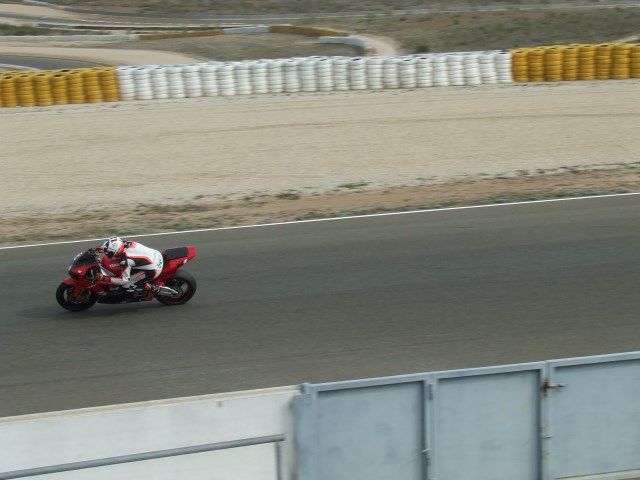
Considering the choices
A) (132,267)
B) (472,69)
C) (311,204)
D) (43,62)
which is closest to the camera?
(132,267)

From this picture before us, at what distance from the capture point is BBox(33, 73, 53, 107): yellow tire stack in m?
25.5

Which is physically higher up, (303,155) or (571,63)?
(571,63)

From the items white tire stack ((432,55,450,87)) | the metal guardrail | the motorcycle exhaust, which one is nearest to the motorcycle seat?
the motorcycle exhaust

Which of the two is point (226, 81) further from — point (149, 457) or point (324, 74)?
point (149, 457)

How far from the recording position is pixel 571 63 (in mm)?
26766

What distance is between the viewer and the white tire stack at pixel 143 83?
25891 millimetres

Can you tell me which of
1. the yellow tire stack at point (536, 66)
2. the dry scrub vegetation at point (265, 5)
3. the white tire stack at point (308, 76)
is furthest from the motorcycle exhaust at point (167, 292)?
the dry scrub vegetation at point (265, 5)

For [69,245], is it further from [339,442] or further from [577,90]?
[577,90]

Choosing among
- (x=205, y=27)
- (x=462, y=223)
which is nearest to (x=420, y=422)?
(x=462, y=223)

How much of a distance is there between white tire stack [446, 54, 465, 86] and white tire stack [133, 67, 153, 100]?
822 centimetres

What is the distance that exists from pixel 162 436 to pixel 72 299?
5297 millimetres

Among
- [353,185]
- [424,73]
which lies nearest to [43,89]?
[424,73]

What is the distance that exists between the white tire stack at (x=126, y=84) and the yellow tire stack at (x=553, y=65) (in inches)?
451

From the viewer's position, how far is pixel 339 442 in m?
6.68
